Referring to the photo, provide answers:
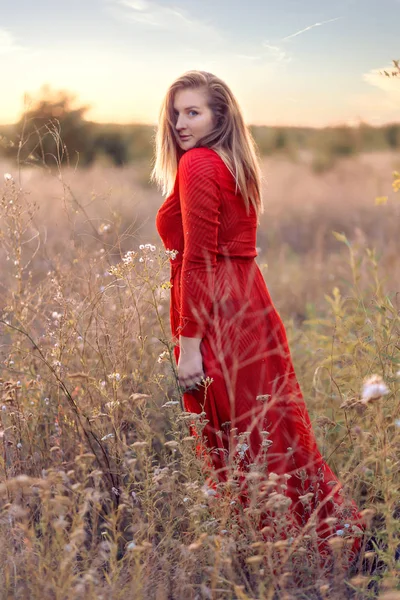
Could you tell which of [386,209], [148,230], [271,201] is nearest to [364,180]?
[271,201]

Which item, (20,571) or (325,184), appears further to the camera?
(325,184)

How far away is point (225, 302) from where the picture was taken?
7.80 ft

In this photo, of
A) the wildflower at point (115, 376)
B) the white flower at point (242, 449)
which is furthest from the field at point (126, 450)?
the white flower at point (242, 449)

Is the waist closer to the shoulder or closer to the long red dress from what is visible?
the long red dress

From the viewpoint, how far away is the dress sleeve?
2.25m

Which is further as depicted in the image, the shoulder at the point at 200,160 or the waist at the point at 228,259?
the waist at the point at 228,259

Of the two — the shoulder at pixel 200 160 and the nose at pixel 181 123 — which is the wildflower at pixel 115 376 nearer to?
the shoulder at pixel 200 160

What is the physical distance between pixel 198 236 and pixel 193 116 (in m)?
0.49

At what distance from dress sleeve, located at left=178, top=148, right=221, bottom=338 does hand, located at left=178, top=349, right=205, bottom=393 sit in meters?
0.07

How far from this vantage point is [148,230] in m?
9.19

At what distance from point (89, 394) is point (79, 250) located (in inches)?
23.4

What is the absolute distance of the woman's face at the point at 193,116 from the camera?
2441 millimetres

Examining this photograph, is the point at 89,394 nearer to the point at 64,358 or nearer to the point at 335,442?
the point at 64,358

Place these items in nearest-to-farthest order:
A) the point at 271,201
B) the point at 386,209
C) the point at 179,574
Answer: the point at 179,574, the point at 386,209, the point at 271,201
